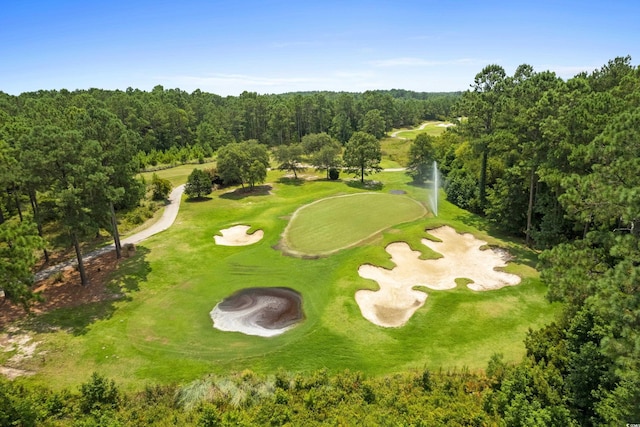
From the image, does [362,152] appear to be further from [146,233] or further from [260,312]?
[260,312]

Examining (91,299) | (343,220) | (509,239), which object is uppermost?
(343,220)

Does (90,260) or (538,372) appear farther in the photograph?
(90,260)

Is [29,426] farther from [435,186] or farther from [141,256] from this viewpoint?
[435,186]

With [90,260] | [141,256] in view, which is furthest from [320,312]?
[90,260]

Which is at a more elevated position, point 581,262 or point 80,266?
point 581,262

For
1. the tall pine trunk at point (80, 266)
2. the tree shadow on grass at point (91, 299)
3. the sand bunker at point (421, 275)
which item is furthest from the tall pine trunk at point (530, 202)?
the tall pine trunk at point (80, 266)

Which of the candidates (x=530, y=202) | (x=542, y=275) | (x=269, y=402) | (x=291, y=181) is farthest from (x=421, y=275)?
(x=291, y=181)

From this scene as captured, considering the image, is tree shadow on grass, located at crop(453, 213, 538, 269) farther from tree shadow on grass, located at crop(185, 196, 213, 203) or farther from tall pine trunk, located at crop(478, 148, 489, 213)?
tree shadow on grass, located at crop(185, 196, 213, 203)
